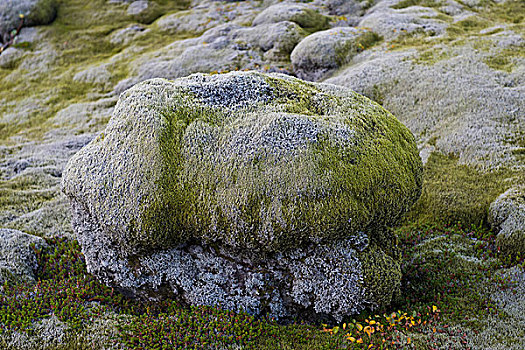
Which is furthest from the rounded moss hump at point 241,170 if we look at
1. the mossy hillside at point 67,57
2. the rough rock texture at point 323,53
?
the mossy hillside at point 67,57

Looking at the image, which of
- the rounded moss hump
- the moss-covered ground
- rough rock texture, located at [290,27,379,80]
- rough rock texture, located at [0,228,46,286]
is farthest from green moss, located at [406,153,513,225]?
rough rock texture, located at [0,228,46,286]

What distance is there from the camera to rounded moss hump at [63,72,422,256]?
9.02 metres

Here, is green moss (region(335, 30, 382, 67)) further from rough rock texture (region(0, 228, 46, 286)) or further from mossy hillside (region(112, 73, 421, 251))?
rough rock texture (region(0, 228, 46, 286))

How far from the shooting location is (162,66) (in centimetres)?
2773

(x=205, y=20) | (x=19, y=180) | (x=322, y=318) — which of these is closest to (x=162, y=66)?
(x=205, y=20)

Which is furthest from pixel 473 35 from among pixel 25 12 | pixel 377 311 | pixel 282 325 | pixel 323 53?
pixel 25 12

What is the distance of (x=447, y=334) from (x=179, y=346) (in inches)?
219

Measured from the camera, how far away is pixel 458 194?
13.8m

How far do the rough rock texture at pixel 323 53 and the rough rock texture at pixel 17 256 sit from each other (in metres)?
16.9

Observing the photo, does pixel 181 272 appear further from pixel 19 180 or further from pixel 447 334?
pixel 19 180

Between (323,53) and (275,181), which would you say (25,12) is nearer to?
(323,53)

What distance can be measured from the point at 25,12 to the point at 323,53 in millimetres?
28303

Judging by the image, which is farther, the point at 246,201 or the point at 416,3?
the point at 416,3

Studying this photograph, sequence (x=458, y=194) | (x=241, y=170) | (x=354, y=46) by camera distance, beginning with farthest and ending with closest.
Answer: (x=354, y=46), (x=458, y=194), (x=241, y=170)
